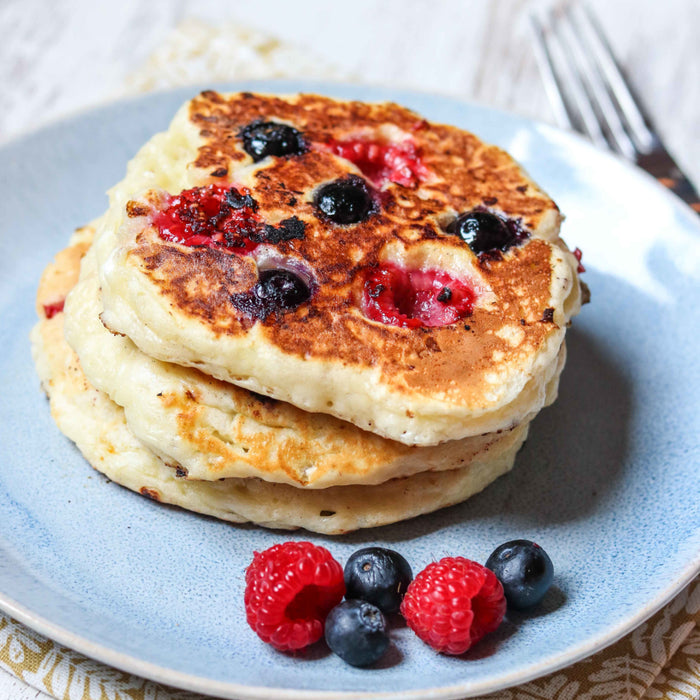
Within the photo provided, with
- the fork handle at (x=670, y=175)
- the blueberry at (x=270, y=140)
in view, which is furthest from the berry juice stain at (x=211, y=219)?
the fork handle at (x=670, y=175)

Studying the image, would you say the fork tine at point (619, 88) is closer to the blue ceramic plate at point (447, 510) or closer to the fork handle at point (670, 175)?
the fork handle at point (670, 175)

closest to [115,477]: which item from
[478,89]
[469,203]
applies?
[469,203]

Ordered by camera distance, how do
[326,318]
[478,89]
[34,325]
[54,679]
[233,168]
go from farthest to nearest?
[478,89], [34,325], [233,168], [326,318], [54,679]

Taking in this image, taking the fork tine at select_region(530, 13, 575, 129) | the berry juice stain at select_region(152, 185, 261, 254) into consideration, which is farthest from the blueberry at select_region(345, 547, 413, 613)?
the fork tine at select_region(530, 13, 575, 129)

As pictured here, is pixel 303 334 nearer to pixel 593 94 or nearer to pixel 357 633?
pixel 357 633

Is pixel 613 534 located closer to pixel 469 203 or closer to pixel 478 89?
pixel 469 203

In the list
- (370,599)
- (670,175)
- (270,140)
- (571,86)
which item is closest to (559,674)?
(370,599)
